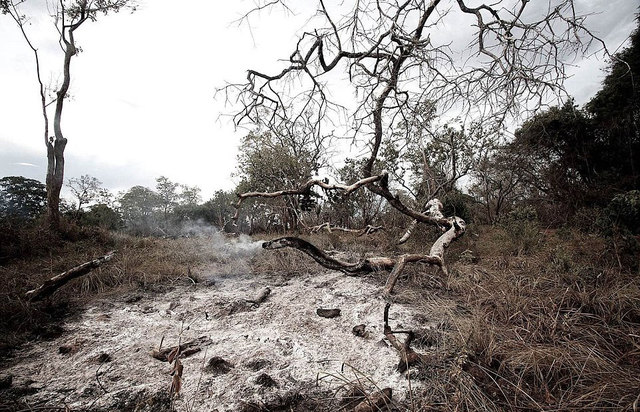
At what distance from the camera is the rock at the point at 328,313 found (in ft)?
9.77

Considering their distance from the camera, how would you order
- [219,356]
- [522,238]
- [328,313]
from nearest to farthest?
[219,356], [328,313], [522,238]

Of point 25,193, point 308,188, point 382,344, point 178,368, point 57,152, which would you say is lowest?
point 382,344

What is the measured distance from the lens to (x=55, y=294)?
373 centimetres

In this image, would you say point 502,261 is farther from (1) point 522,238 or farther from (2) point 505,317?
(2) point 505,317

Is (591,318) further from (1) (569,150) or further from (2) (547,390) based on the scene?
(1) (569,150)

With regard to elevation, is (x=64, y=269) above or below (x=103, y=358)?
above

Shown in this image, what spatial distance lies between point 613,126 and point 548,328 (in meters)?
10.1

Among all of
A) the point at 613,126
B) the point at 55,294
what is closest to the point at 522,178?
the point at 613,126

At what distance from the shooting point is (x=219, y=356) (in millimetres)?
2266

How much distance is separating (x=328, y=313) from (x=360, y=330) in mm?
563

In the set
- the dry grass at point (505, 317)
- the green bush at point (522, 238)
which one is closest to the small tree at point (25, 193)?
the dry grass at point (505, 317)

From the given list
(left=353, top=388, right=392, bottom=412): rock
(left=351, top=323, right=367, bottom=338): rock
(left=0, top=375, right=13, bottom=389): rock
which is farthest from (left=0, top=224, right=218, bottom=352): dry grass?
(left=353, top=388, right=392, bottom=412): rock

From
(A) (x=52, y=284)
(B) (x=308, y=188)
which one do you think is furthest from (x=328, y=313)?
(A) (x=52, y=284)

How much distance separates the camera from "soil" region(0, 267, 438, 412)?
1769mm
